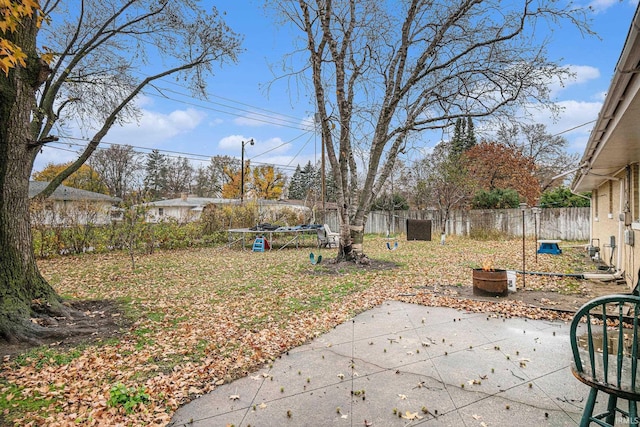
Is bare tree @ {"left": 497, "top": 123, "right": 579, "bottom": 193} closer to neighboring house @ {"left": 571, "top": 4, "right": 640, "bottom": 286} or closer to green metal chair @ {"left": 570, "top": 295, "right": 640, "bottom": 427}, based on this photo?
neighboring house @ {"left": 571, "top": 4, "right": 640, "bottom": 286}

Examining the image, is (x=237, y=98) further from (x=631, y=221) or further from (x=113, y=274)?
(x=631, y=221)

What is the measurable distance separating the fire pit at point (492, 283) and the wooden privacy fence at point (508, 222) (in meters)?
11.9

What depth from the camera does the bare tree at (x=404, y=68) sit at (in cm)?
789

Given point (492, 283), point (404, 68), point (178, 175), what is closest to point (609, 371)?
point (492, 283)

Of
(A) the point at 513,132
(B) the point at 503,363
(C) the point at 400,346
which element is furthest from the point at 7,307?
A: (A) the point at 513,132

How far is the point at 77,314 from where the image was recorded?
14.4 feet

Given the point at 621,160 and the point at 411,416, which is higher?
the point at 621,160

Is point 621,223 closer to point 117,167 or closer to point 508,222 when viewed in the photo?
point 508,222

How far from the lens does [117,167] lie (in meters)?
32.0

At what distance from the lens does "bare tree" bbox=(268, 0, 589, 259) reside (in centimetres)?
789

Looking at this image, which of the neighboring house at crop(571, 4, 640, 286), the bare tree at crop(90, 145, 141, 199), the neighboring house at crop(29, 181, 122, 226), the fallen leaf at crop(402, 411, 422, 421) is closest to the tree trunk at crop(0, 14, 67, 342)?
the fallen leaf at crop(402, 411, 422, 421)

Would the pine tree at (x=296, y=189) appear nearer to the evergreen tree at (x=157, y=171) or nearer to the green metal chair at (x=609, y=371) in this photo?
the evergreen tree at (x=157, y=171)

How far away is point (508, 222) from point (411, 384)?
16139 millimetres

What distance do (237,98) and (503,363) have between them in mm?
19157
